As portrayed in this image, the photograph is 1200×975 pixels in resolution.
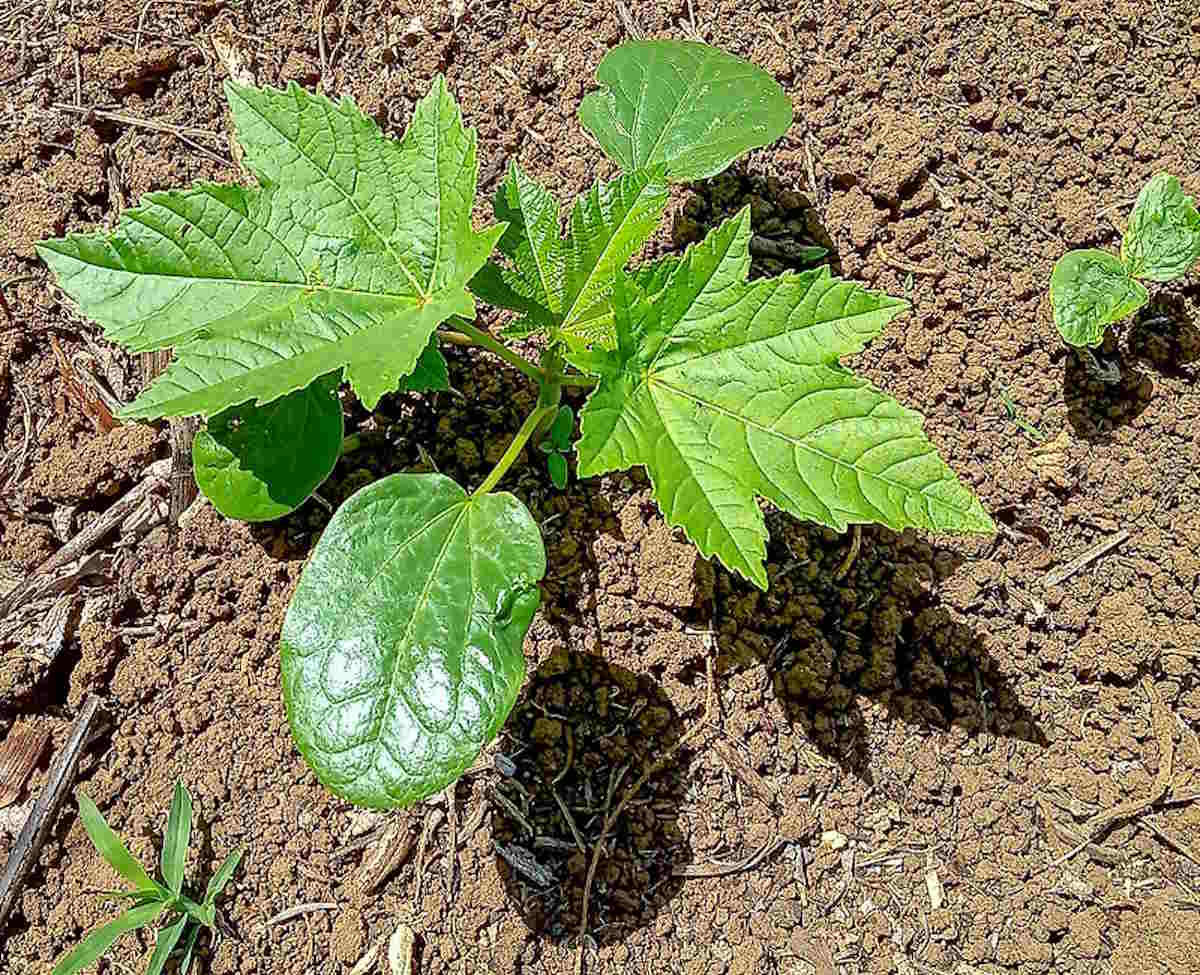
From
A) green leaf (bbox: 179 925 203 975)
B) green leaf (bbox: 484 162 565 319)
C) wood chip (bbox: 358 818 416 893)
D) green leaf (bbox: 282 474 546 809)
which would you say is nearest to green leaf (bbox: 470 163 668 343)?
green leaf (bbox: 484 162 565 319)

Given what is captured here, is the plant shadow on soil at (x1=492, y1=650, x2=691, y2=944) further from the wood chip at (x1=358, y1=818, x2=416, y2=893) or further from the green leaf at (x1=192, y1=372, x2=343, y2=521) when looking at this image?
the green leaf at (x1=192, y1=372, x2=343, y2=521)

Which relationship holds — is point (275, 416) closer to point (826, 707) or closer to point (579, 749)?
point (579, 749)

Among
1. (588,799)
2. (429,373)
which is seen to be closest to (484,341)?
(429,373)

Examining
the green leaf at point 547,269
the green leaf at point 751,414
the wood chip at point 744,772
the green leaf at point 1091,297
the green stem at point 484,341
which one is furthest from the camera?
the green leaf at point 1091,297

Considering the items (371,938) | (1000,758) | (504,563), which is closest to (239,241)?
(504,563)

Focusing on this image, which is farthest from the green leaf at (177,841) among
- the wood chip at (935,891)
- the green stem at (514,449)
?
the wood chip at (935,891)

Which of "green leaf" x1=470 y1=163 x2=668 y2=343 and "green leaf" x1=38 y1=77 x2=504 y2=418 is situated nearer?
"green leaf" x1=38 y1=77 x2=504 y2=418

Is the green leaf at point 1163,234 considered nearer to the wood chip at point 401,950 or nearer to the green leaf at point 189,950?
the wood chip at point 401,950
